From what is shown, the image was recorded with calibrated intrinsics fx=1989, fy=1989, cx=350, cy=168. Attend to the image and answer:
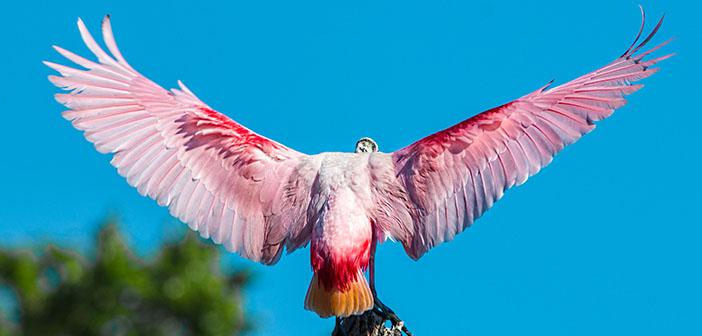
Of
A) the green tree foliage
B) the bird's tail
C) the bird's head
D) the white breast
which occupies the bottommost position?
the green tree foliage

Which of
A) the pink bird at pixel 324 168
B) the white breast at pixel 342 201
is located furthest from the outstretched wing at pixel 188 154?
the white breast at pixel 342 201

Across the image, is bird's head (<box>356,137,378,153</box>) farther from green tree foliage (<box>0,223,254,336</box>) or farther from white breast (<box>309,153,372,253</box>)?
green tree foliage (<box>0,223,254,336</box>)

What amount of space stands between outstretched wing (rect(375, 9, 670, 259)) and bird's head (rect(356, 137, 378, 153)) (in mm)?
524

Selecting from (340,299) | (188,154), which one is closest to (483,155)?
(340,299)

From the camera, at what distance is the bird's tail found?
14.5 meters

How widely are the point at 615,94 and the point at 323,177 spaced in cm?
231

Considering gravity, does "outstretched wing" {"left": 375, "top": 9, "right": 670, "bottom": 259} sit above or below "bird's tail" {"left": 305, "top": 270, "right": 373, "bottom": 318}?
above

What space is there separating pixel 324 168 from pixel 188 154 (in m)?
1.23

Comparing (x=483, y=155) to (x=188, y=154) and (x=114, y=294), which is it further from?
(x=114, y=294)

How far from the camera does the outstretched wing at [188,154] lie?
605 inches

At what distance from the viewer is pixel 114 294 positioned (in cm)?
1351

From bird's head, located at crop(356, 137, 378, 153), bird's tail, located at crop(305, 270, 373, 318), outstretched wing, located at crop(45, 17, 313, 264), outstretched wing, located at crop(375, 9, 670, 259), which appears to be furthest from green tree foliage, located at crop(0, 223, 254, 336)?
bird's head, located at crop(356, 137, 378, 153)

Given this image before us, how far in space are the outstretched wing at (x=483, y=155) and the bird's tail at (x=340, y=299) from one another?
0.67 m

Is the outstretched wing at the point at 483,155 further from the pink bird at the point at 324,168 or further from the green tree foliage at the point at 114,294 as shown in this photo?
the green tree foliage at the point at 114,294
